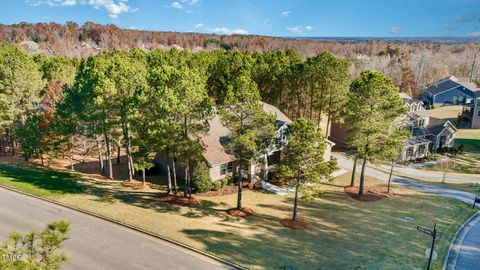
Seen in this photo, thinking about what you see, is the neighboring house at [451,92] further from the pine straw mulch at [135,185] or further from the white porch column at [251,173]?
the pine straw mulch at [135,185]

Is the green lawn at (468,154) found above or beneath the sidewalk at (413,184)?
above

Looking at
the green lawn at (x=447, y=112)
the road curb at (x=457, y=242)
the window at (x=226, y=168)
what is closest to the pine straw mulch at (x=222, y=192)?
the window at (x=226, y=168)

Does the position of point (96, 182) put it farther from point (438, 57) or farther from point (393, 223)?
point (438, 57)

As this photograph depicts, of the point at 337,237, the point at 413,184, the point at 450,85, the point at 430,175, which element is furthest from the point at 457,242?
the point at 450,85

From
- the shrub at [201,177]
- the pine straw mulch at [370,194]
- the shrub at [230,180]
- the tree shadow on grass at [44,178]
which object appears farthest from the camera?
the shrub at [230,180]

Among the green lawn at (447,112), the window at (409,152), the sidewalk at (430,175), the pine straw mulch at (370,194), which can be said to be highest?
the green lawn at (447,112)

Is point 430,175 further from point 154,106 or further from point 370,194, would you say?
point 154,106

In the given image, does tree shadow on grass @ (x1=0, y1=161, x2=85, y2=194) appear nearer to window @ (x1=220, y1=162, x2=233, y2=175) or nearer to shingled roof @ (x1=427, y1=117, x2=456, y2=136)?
window @ (x1=220, y1=162, x2=233, y2=175)
